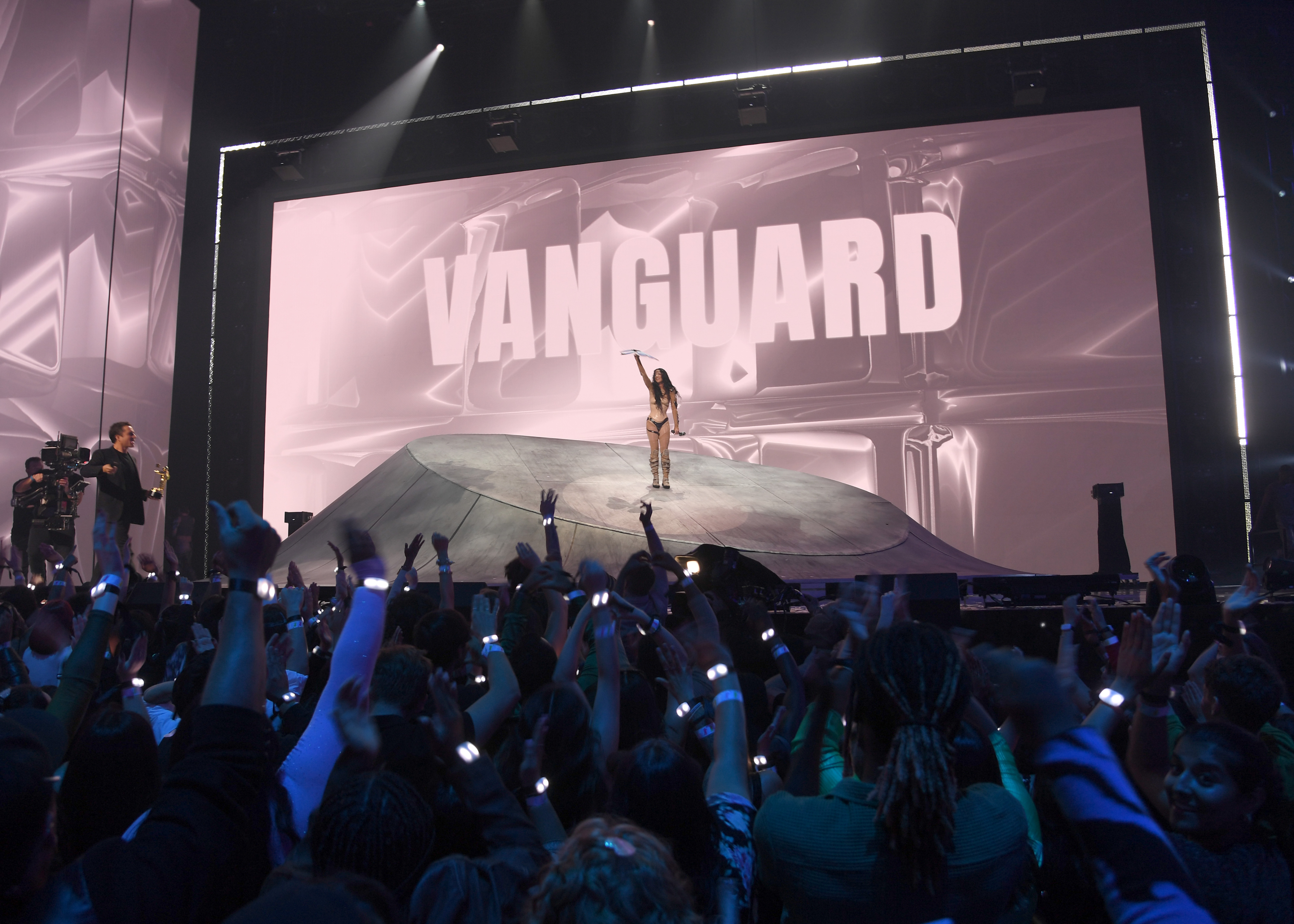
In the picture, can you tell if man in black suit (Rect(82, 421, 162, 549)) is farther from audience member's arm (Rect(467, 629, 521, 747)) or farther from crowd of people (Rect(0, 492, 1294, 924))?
audience member's arm (Rect(467, 629, 521, 747))

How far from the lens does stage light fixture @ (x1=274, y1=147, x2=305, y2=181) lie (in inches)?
476

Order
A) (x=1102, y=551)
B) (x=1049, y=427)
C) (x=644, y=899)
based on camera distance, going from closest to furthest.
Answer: (x=644, y=899), (x=1102, y=551), (x=1049, y=427)

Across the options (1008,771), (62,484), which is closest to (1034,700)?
(1008,771)

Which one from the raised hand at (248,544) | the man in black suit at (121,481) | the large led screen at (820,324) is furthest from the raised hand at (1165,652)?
the large led screen at (820,324)

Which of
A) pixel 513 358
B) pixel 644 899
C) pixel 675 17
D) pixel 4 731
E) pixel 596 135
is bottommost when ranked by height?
pixel 644 899

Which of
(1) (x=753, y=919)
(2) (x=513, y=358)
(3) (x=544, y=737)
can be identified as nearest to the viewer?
(1) (x=753, y=919)

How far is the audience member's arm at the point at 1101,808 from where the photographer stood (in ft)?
3.36

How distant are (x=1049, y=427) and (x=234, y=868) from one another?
33.7 ft

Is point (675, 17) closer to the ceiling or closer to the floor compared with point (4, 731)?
closer to the ceiling

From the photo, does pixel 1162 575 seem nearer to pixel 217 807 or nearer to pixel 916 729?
pixel 916 729

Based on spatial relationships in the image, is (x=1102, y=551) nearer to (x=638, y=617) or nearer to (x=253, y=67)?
(x=638, y=617)

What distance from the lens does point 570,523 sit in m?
8.98

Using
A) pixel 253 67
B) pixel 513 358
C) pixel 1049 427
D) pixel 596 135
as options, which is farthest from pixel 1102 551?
pixel 253 67

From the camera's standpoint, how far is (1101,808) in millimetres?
1065
